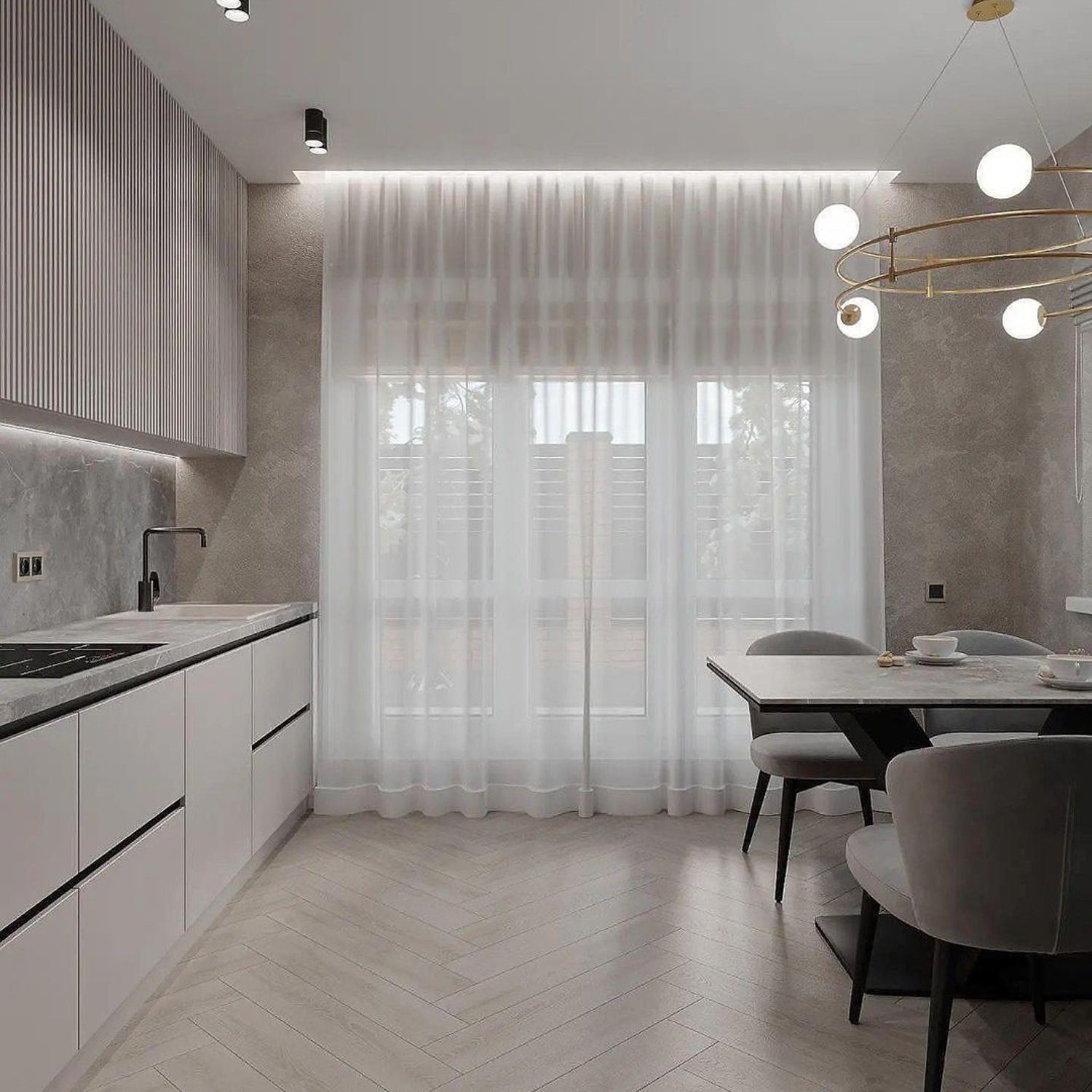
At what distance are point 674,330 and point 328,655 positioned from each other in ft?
7.11

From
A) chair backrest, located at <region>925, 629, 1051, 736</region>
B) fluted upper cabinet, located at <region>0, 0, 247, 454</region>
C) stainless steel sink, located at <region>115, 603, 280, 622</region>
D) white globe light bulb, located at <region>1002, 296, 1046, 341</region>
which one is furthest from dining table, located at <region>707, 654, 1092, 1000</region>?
fluted upper cabinet, located at <region>0, 0, 247, 454</region>

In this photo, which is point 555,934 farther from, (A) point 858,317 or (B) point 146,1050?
(A) point 858,317

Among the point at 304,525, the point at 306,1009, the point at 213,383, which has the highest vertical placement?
the point at 213,383

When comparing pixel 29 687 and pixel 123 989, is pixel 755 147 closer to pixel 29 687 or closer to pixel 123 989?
pixel 29 687

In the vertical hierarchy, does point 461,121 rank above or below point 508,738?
above

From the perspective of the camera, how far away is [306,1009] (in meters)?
2.44

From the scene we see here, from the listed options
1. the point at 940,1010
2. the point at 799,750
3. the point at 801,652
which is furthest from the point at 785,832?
the point at 940,1010

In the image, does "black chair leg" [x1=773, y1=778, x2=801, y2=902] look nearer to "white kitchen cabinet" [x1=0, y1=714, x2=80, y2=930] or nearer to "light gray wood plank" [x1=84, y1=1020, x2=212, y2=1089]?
"light gray wood plank" [x1=84, y1=1020, x2=212, y2=1089]

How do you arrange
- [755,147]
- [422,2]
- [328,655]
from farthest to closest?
[328,655], [755,147], [422,2]

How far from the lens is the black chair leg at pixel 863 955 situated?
231 cm

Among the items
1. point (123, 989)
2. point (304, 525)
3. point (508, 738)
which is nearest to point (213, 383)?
point (304, 525)

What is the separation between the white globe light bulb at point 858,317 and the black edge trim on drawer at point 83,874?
8.28ft

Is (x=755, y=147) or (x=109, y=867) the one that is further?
(x=755, y=147)

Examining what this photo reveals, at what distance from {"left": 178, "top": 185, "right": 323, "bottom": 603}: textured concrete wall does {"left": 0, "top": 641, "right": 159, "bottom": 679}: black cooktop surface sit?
64.9 inches
